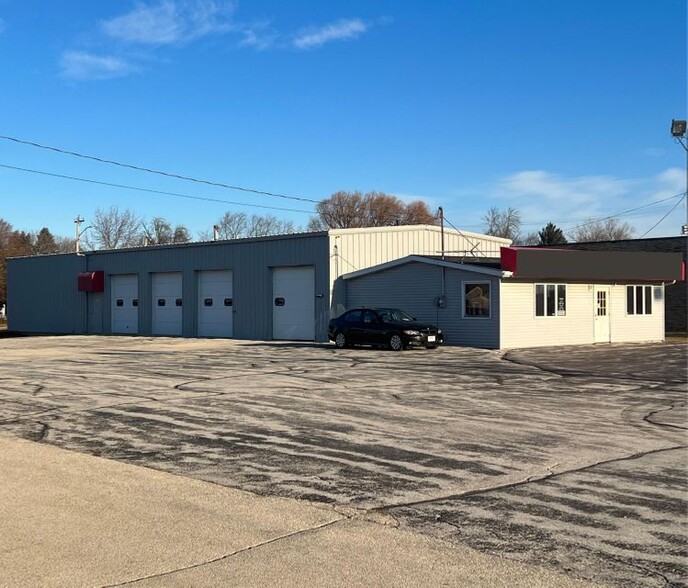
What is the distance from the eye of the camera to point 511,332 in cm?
2711

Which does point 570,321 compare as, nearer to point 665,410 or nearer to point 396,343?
point 396,343

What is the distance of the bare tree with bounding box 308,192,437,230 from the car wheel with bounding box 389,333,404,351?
1976 inches

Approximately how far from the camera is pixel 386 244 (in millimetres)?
34062

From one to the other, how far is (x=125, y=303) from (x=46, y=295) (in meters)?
8.10

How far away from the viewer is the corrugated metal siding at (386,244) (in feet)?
106

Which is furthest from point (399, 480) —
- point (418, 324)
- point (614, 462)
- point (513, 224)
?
point (513, 224)

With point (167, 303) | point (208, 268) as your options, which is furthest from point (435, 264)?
point (167, 303)

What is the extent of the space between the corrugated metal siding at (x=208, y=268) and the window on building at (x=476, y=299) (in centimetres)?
663

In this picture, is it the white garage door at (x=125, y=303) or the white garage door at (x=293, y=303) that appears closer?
the white garage door at (x=293, y=303)

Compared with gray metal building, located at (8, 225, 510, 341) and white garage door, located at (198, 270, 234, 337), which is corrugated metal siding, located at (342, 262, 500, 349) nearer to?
gray metal building, located at (8, 225, 510, 341)

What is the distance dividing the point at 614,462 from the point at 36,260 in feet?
150

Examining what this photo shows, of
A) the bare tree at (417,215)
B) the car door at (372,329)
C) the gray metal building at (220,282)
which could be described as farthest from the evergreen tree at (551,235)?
the car door at (372,329)

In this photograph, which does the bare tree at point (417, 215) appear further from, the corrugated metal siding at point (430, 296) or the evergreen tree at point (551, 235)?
the corrugated metal siding at point (430, 296)

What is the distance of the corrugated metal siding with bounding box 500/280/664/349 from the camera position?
1069 inches
